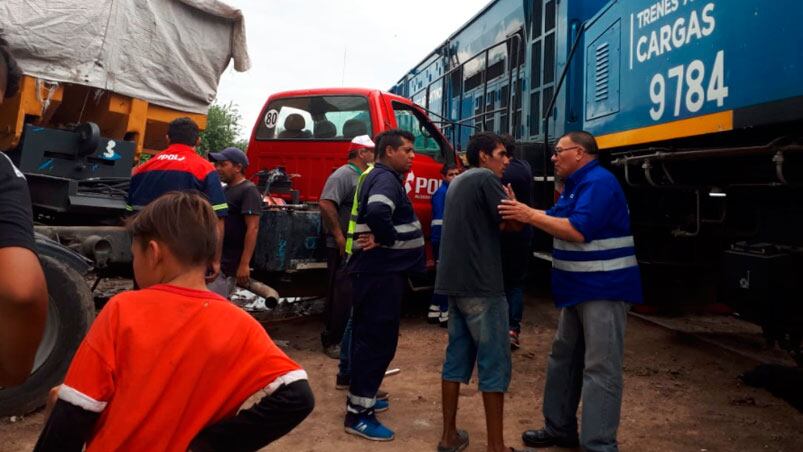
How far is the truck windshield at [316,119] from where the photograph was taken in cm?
585

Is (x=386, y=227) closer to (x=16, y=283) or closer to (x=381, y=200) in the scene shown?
(x=381, y=200)

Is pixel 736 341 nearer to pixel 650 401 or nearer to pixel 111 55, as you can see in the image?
pixel 650 401

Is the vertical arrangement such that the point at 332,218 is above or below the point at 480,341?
above

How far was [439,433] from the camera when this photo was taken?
347 centimetres

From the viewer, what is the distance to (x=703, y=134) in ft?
11.6

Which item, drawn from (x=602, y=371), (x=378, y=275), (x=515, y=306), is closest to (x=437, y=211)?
(x=515, y=306)

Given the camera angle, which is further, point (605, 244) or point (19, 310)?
point (605, 244)

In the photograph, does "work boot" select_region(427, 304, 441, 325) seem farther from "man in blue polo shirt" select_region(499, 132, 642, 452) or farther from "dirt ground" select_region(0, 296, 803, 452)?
"man in blue polo shirt" select_region(499, 132, 642, 452)

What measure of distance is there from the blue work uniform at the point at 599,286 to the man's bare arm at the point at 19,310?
90.5 inches

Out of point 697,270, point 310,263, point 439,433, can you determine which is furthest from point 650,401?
point 310,263

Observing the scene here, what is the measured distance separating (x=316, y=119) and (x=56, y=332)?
3320mm

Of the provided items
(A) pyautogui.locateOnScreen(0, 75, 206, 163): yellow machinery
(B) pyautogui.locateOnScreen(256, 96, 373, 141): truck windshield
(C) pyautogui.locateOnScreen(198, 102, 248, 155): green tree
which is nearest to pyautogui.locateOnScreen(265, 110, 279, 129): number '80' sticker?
(B) pyautogui.locateOnScreen(256, 96, 373, 141): truck windshield

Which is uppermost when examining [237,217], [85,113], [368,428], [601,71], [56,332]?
[601,71]

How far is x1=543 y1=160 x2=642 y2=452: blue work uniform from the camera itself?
2881mm
